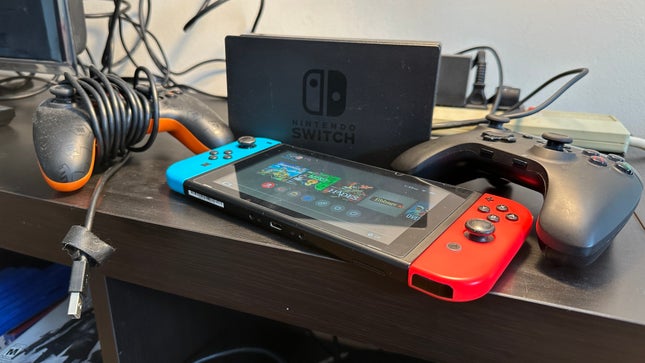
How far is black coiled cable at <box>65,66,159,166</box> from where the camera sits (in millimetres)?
410

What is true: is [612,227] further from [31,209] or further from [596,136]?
[31,209]

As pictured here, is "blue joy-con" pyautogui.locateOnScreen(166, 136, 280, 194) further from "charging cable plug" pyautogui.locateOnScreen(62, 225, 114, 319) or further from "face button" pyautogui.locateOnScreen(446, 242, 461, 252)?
"face button" pyautogui.locateOnScreen(446, 242, 461, 252)

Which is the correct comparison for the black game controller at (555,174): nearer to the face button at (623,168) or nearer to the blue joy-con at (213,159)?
the face button at (623,168)

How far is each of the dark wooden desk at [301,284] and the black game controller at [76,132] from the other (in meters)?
0.02

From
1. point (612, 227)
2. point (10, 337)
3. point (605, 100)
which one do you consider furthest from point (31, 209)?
point (605, 100)

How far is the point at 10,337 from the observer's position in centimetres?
57

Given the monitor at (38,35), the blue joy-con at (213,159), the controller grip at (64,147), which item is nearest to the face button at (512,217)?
the blue joy-con at (213,159)

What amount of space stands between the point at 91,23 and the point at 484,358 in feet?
2.98

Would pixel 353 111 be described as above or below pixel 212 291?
above

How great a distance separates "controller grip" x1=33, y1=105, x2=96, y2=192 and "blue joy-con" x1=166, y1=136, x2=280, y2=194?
72 mm

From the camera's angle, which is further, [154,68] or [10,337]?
[154,68]

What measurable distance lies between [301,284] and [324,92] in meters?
0.21

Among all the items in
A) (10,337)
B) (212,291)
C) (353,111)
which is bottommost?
(10,337)

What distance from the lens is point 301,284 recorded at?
33 cm
